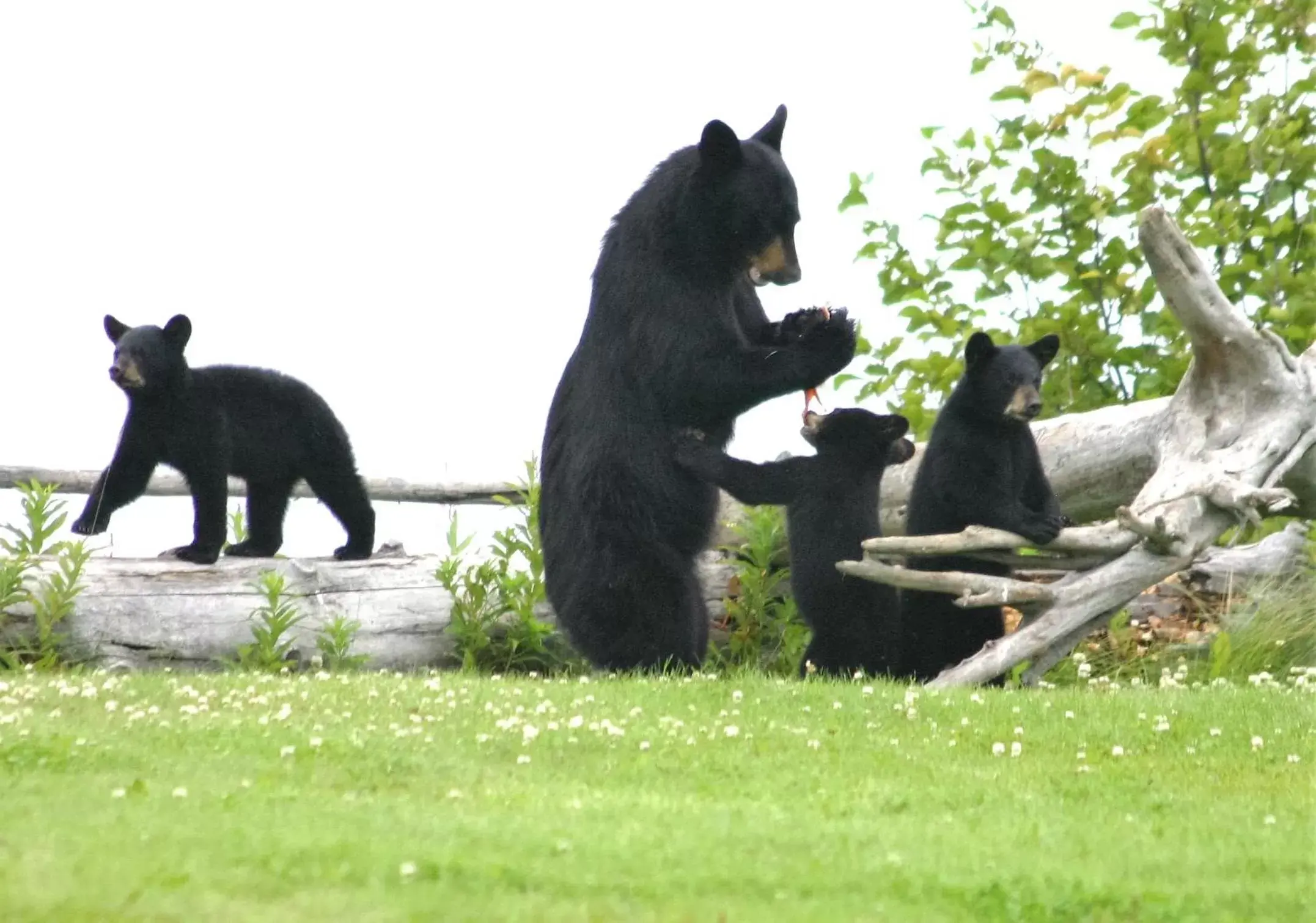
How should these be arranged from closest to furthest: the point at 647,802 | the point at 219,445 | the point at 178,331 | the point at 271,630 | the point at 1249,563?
1. the point at 647,802
2. the point at 271,630
3. the point at 219,445
4. the point at 178,331
5. the point at 1249,563

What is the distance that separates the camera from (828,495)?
933cm

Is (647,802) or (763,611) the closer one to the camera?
(647,802)

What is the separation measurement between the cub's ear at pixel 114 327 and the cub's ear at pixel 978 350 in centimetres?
607

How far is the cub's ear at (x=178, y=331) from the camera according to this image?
11359 mm

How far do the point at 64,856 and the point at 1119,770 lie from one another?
14.4 ft

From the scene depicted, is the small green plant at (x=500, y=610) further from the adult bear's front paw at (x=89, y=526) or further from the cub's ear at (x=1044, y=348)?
the cub's ear at (x=1044, y=348)

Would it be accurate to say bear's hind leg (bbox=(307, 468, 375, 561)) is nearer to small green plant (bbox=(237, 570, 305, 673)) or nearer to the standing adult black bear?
small green plant (bbox=(237, 570, 305, 673))

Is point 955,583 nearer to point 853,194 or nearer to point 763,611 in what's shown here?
point 763,611

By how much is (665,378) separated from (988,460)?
1.99m

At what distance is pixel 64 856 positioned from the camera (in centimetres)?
480

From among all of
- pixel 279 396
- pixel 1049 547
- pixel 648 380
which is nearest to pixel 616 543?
pixel 648 380

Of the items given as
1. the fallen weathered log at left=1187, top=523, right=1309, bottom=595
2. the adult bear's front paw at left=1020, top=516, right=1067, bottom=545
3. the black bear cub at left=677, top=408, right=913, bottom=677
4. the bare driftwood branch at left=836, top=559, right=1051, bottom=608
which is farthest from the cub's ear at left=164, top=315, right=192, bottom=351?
the fallen weathered log at left=1187, top=523, right=1309, bottom=595

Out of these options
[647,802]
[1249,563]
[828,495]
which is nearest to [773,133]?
[828,495]

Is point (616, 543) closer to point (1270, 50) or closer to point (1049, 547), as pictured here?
point (1049, 547)
